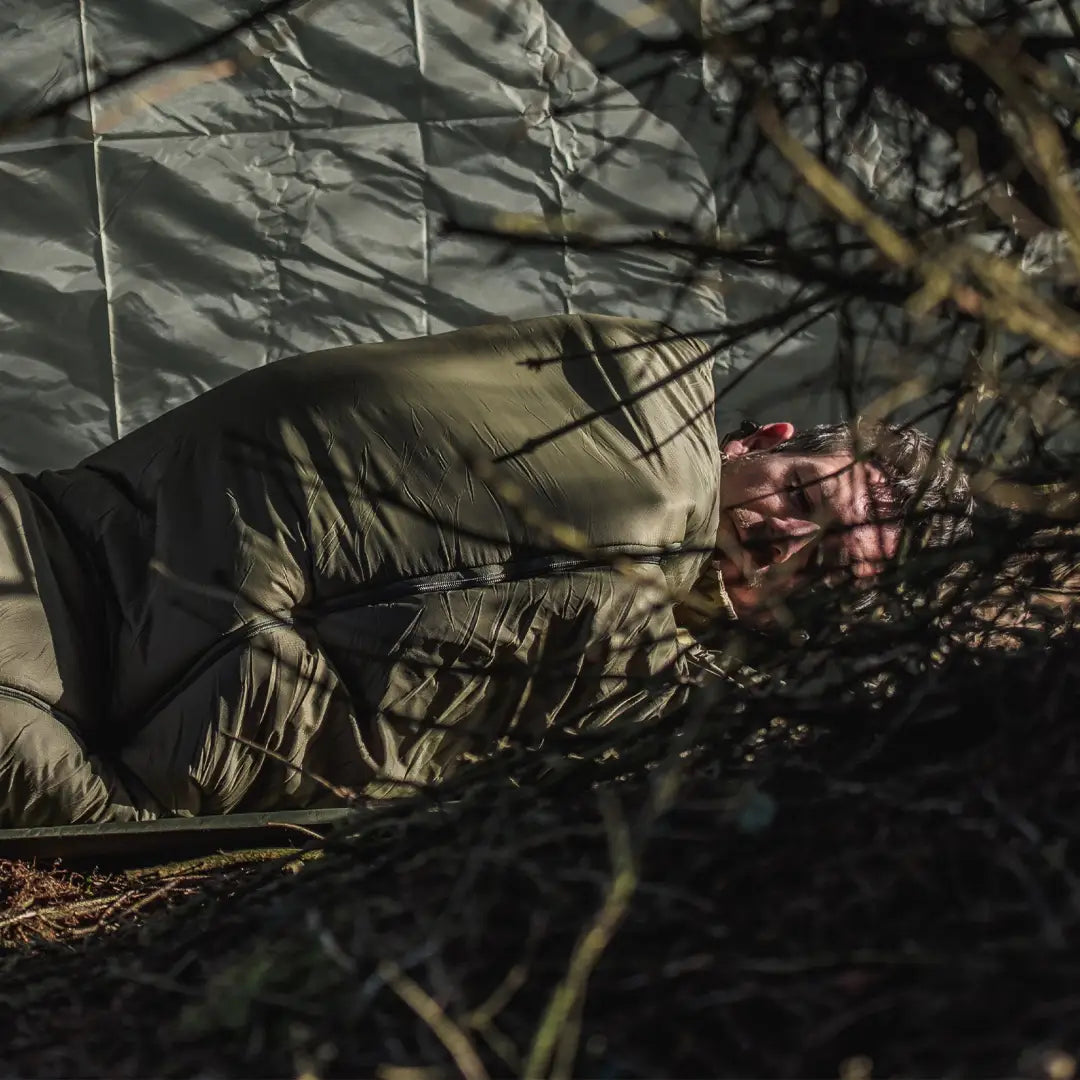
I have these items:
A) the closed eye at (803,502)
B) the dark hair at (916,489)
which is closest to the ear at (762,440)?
the closed eye at (803,502)

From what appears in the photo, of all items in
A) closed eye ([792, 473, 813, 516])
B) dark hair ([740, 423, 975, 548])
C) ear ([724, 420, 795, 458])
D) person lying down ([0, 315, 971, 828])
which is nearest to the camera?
dark hair ([740, 423, 975, 548])

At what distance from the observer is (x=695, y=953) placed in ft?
1.13

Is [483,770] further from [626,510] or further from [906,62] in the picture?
[626,510]

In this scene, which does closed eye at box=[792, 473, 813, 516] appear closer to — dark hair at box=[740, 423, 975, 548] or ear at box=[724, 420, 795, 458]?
ear at box=[724, 420, 795, 458]

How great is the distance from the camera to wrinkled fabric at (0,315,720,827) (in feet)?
3.68

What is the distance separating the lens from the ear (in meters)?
1.75

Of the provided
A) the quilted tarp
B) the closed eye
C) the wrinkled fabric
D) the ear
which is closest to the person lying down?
the wrinkled fabric

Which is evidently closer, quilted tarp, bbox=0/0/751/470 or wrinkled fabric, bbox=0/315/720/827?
wrinkled fabric, bbox=0/315/720/827

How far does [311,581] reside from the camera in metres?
1.19

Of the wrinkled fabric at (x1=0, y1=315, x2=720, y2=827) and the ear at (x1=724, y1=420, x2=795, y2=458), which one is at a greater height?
the ear at (x1=724, y1=420, x2=795, y2=458)

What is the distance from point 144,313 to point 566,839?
2105mm

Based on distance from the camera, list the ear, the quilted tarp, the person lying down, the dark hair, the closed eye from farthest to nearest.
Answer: the quilted tarp
the ear
the closed eye
the person lying down
the dark hair

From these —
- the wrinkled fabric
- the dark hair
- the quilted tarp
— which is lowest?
the wrinkled fabric

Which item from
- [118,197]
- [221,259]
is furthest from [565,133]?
[118,197]
